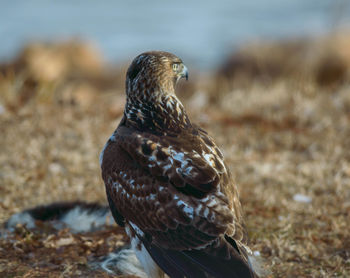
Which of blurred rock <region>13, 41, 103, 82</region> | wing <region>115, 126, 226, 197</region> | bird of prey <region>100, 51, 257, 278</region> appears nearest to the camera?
bird of prey <region>100, 51, 257, 278</region>

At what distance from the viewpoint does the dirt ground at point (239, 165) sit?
18.6 feet

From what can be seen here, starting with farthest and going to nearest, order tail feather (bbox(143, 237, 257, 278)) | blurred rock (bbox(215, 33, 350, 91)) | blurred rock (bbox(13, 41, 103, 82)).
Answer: blurred rock (bbox(13, 41, 103, 82)) < blurred rock (bbox(215, 33, 350, 91)) < tail feather (bbox(143, 237, 257, 278))

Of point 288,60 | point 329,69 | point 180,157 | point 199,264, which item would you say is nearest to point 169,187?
point 180,157

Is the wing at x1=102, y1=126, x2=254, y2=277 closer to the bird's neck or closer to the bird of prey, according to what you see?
the bird of prey

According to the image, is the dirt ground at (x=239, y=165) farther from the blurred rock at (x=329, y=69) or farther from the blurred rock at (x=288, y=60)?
the blurred rock at (x=288, y=60)

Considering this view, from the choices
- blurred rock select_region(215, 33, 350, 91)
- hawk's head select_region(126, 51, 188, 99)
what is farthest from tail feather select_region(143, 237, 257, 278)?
blurred rock select_region(215, 33, 350, 91)

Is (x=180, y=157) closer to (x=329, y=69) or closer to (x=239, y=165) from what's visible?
(x=239, y=165)

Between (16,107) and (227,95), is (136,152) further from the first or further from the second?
(227,95)

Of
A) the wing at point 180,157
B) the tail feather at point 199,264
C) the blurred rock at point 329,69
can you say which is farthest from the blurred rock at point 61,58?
the tail feather at point 199,264

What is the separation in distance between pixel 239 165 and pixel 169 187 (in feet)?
13.5

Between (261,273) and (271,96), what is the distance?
20.5ft

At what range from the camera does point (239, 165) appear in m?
8.42

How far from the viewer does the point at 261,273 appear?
5.29m

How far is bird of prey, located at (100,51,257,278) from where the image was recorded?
4.18 meters
